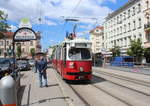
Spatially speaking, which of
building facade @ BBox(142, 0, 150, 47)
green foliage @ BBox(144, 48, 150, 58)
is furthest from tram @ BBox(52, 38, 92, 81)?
building facade @ BBox(142, 0, 150, 47)

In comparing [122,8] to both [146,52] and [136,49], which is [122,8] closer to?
[136,49]

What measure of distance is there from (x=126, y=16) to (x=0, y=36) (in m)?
31.9

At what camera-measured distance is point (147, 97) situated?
38.8ft

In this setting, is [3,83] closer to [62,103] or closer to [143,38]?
[62,103]

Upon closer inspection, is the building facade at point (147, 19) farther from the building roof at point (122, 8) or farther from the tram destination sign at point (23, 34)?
the tram destination sign at point (23, 34)

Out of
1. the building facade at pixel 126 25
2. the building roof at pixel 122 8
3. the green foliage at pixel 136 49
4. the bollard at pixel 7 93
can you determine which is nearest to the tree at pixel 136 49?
the green foliage at pixel 136 49

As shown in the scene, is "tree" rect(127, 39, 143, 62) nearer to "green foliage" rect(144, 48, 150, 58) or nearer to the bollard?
"green foliage" rect(144, 48, 150, 58)

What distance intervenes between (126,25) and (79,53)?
49.1m

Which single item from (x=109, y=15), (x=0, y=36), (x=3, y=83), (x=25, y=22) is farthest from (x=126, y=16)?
(x=3, y=83)

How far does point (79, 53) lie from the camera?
685 inches

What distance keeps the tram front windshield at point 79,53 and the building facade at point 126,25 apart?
121 ft

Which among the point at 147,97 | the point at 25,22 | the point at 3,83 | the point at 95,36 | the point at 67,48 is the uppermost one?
the point at 95,36

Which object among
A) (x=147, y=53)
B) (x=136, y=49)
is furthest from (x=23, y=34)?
(x=147, y=53)

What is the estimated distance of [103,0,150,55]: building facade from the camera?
55531mm
